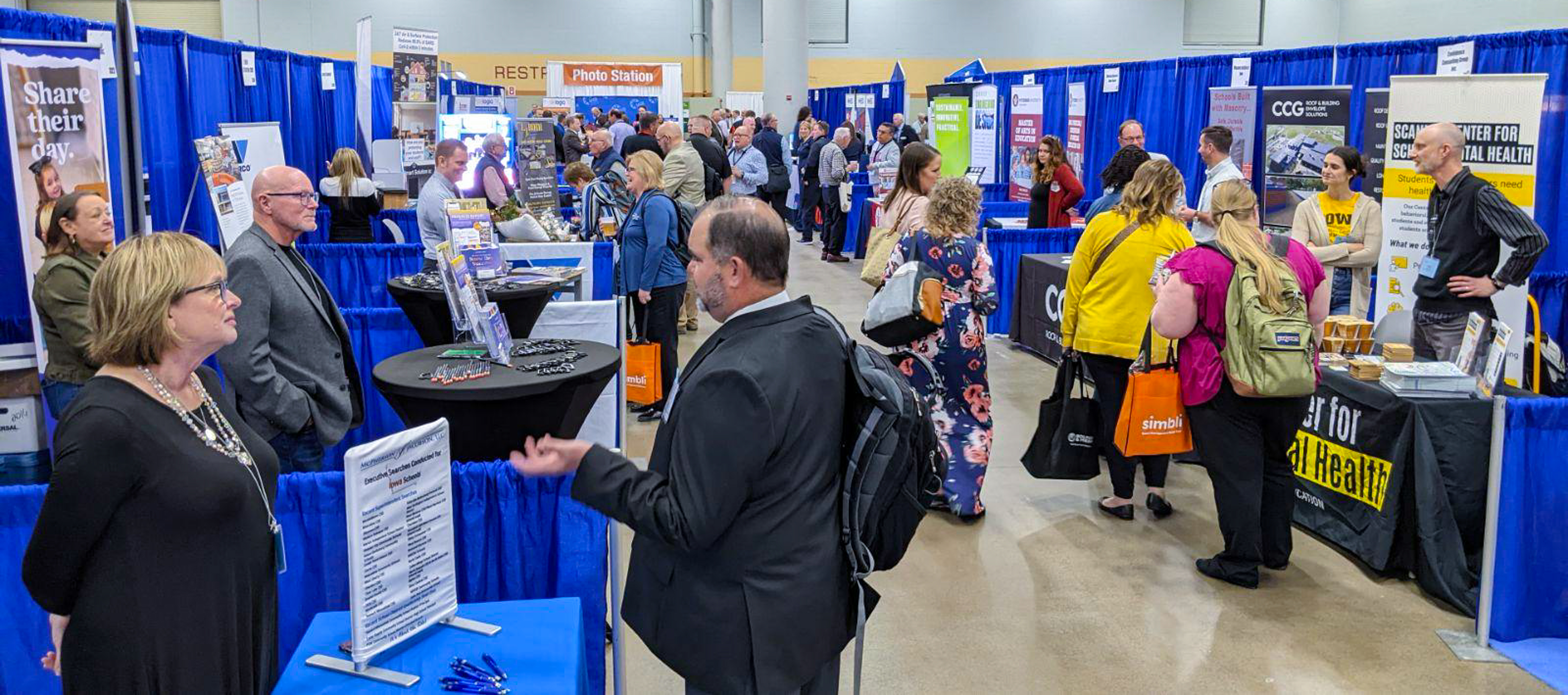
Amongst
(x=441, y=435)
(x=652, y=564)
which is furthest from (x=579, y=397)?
(x=652, y=564)

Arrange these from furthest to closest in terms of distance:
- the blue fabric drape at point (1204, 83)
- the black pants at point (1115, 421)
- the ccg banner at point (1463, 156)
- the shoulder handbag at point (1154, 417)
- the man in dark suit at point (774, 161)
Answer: the man in dark suit at point (774, 161) < the blue fabric drape at point (1204, 83) < the ccg banner at point (1463, 156) < the black pants at point (1115, 421) < the shoulder handbag at point (1154, 417)

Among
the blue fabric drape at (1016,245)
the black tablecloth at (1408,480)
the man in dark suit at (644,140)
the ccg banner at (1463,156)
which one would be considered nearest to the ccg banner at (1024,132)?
the blue fabric drape at (1016,245)

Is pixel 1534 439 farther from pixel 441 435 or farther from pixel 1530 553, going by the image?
pixel 441 435

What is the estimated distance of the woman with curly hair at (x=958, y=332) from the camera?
440 cm

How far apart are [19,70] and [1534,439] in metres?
4.68

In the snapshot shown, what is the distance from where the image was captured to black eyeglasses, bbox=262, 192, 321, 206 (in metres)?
3.22

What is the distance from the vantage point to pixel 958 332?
4477 mm

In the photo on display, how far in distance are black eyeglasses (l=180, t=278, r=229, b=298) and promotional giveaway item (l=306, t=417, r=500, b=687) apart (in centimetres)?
34

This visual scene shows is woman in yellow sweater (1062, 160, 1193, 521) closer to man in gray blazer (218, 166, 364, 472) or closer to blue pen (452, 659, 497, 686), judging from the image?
man in gray blazer (218, 166, 364, 472)

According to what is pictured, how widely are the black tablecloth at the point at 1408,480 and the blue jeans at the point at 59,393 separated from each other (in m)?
4.06

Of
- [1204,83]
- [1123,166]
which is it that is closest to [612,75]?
[1204,83]

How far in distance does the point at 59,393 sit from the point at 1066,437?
3.47 meters

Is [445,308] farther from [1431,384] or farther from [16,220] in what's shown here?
[1431,384]

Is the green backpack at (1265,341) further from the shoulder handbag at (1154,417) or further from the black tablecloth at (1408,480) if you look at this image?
the black tablecloth at (1408,480)
